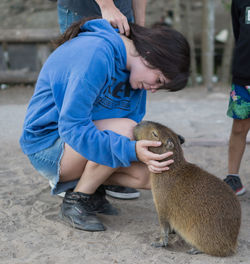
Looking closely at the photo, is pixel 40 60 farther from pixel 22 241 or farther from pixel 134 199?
pixel 22 241

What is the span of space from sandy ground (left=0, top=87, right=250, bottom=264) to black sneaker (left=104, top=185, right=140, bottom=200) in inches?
1.8

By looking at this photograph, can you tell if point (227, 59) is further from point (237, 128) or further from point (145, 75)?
point (145, 75)

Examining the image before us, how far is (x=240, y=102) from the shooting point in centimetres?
301

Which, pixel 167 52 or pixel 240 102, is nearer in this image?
pixel 167 52

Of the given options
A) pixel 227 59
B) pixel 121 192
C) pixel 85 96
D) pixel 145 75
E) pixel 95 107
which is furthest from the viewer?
pixel 227 59

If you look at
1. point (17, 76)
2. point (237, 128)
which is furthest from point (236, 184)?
point (17, 76)

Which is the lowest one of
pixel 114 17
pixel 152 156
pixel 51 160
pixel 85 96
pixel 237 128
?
pixel 237 128

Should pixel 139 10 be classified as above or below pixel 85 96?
above

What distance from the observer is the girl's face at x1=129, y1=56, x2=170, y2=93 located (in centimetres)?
222

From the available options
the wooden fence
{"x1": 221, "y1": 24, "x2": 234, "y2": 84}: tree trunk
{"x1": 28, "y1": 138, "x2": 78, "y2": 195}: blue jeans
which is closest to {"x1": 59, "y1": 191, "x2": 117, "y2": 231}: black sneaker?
{"x1": 28, "y1": 138, "x2": 78, "y2": 195}: blue jeans

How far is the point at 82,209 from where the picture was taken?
251cm

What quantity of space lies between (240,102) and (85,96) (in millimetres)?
1334

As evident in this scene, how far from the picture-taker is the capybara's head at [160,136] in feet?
7.39

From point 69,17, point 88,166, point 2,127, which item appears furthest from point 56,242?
point 2,127
